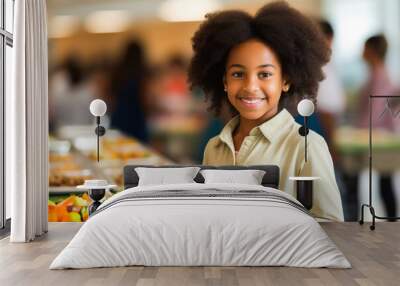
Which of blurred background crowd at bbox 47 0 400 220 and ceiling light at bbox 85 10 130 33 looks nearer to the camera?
blurred background crowd at bbox 47 0 400 220

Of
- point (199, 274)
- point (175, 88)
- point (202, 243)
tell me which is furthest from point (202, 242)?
point (175, 88)

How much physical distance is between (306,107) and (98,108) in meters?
2.35

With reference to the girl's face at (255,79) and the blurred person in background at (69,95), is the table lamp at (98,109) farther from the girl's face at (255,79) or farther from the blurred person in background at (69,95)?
the girl's face at (255,79)

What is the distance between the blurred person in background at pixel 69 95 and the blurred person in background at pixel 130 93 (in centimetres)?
31

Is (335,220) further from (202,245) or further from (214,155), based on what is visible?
(202,245)

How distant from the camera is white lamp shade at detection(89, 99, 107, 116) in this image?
7.20 meters

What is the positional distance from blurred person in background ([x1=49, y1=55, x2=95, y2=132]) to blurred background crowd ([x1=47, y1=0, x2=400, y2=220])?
0.5 inches

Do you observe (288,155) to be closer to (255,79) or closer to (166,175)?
(255,79)

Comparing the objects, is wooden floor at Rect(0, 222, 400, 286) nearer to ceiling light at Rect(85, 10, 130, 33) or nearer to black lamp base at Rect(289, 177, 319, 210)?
black lamp base at Rect(289, 177, 319, 210)

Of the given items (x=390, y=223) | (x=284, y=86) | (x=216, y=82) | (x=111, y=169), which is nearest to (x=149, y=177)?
(x=111, y=169)

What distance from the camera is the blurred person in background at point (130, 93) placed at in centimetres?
743

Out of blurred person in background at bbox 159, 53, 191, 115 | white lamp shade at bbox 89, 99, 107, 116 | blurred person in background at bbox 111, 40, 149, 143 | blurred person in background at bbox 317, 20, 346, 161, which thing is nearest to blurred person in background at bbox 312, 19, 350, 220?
blurred person in background at bbox 317, 20, 346, 161

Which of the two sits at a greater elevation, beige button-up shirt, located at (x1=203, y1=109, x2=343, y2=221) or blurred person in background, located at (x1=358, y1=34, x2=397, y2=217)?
blurred person in background, located at (x1=358, y1=34, x2=397, y2=217)

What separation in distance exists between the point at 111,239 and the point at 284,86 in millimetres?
3325
